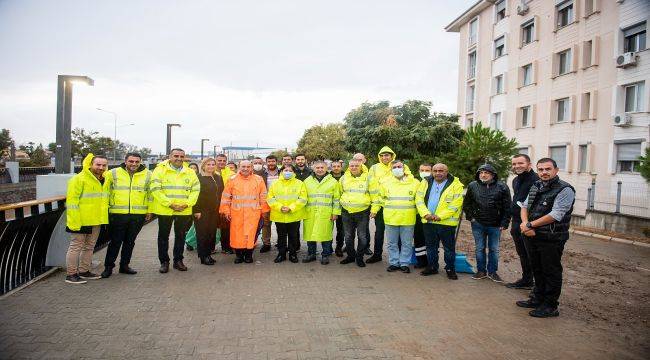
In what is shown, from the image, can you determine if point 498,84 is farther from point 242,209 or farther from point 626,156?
point 242,209

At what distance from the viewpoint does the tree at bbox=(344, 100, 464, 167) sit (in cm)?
1838

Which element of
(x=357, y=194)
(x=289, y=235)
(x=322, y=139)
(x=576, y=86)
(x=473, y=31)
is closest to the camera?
(x=357, y=194)

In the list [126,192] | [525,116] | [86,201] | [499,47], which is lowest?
[86,201]

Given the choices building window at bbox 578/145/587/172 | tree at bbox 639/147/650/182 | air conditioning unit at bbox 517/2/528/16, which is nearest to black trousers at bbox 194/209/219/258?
tree at bbox 639/147/650/182

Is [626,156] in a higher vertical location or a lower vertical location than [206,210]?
higher

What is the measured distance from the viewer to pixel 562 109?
70.9ft

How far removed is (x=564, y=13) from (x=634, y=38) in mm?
4704

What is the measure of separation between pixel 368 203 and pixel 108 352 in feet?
14.9

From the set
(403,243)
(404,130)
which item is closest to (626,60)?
(404,130)

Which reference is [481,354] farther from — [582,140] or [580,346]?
[582,140]

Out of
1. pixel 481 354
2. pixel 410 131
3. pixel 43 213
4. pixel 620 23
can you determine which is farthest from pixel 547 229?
pixel 620 23

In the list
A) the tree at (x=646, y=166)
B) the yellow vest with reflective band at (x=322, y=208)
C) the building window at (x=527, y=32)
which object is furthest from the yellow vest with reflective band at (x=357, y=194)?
the building window at (x=527, y=32)

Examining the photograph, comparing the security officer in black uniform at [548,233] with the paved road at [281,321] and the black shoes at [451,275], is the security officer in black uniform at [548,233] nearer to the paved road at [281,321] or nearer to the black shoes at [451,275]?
the paved road at [281,321]

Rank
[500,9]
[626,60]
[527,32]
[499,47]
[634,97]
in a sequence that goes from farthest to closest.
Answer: [499,47]
[500,9]
[527,32]
[634,97]
[626,60]
